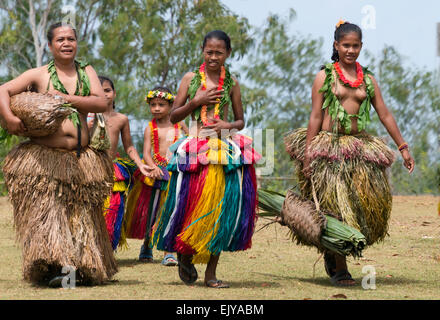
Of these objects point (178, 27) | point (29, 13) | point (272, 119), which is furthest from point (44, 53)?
point (272, 119)

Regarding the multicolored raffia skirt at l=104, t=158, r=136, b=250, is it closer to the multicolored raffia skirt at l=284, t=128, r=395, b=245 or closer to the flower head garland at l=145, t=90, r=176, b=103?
the flower head garland at l=145, t=90, r=176, b=103

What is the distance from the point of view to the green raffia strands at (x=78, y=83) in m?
5.36

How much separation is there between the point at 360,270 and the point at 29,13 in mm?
20767

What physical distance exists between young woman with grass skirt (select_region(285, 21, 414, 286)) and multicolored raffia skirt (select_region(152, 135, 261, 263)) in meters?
0.53

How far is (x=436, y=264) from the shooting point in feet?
21.8

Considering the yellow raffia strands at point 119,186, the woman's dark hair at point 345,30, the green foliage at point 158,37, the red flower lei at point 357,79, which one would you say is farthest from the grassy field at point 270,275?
the green foliage at point 158,37

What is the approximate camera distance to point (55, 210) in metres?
5.23

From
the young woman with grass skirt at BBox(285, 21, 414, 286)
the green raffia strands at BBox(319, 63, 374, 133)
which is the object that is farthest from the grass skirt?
the green raffia strands at BBox(319, 63, 374, 133)

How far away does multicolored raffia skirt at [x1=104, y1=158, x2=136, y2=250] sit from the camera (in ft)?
22.8

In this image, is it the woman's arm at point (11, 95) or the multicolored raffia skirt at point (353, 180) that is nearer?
the woman's arm at point (11, 95)

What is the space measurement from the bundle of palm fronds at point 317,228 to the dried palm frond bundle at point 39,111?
5.74 ft

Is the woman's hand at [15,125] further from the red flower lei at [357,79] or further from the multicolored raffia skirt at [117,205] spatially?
the red flower lei at [357,79]

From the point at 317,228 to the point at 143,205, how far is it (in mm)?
2296

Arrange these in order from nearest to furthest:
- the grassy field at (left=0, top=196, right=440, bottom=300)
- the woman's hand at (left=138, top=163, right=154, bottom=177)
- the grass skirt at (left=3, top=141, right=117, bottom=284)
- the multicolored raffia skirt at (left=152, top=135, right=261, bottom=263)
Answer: the grassy field at (left=0, top=196, right=440, bottom=300) → the grass skirt at (left=3, top=141, right=117, bottom=284) → the multicolored raffia skirt at (left=152, top=135, right=261, bottom=263) → the woman's hand at (left=138, top=163, right=154, bottom=177)
